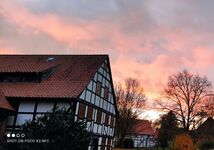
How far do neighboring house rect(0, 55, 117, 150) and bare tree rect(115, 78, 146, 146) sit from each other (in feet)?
71.2

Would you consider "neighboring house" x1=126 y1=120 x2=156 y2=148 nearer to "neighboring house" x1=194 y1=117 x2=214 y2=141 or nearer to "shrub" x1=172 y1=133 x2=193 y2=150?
"neighboring house" x1=194 y1=117 x2=214 y2=141

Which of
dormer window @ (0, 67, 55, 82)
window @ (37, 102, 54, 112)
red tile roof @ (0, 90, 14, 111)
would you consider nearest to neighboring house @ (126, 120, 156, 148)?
dormer window @ (0, 67, 55, 82)

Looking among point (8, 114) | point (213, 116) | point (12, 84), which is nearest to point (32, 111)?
point (8, 114)

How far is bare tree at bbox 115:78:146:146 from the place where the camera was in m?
58.1

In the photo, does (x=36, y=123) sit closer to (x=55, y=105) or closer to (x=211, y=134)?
(x=55, y=105)

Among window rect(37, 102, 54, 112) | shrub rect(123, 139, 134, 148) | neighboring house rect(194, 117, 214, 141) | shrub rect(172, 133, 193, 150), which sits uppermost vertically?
neighboring house rect(194, 117, 214, 141)

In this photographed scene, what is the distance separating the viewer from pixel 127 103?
5828 cm

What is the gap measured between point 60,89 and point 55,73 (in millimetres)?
3280

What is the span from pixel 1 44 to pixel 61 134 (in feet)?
44.0

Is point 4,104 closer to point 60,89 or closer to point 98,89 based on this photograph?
point 60,89

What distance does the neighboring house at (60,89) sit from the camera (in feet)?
88.1

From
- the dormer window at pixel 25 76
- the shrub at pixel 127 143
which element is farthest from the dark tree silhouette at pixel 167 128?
the dormer window at pixel 25 76

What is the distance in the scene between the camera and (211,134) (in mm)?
46969

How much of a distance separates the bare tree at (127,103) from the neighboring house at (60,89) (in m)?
21.7
